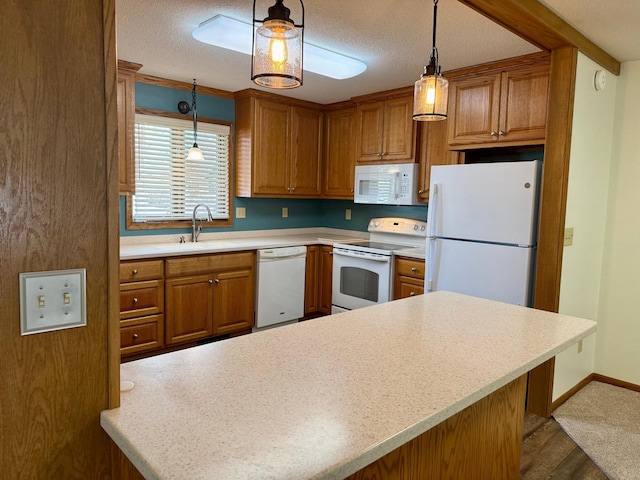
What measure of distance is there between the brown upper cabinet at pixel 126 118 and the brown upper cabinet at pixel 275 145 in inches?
43.7

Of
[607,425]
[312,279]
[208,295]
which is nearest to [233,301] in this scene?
[208,295]

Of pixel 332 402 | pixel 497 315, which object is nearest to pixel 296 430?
pixel 332 402

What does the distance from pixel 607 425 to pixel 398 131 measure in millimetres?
2647

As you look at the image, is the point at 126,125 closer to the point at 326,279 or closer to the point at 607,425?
the point at 326,279

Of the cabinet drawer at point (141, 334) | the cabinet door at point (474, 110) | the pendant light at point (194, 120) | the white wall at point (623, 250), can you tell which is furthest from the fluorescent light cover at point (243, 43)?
the cabinet drawer at point (141, 334)

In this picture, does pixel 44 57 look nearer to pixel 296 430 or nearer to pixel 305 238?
pixel 296 430

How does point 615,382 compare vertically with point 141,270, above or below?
below

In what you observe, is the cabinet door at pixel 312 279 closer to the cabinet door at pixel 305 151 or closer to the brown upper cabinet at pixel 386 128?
the cabinet door at pixel 305 151

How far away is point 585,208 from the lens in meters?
2.95

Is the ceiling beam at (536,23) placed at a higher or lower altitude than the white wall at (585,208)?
higher

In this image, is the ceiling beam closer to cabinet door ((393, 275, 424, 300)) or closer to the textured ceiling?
the textured ceiling

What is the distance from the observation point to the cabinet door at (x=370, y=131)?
4.18 m

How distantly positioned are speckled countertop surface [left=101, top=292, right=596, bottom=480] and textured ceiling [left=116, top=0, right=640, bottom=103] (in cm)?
160

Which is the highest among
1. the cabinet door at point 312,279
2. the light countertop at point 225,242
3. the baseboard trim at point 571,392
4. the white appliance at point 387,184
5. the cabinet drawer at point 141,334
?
the white appliance at point 387,184
